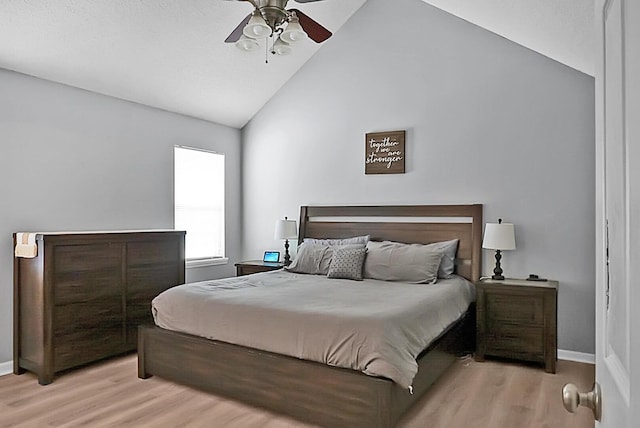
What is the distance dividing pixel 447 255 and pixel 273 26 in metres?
2.63

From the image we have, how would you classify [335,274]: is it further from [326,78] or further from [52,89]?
[52,89]

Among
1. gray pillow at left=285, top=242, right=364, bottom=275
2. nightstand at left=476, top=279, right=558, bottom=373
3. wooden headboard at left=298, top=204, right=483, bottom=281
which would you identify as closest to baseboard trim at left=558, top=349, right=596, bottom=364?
nightstand at left=476, top=279, right=558, bottom=373

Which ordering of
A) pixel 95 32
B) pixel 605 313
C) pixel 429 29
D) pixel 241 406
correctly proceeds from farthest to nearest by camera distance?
pixel 429 29
pixel 95 32
pixel 241 406
pixel 605 313

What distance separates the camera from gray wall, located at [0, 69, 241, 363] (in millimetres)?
3852

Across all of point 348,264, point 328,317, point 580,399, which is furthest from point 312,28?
point 580,399

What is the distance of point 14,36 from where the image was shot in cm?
351

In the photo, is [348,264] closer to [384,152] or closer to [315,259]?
[315,259]

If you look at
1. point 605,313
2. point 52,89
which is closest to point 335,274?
point 52,89

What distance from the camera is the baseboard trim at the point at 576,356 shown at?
13.4 feet

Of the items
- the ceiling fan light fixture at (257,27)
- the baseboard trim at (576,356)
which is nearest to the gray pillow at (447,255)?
the baseboard trim at (576,356)

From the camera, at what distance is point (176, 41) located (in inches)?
168

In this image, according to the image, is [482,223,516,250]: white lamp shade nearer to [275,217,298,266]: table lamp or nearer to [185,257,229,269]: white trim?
[275,217,298,266]: table lamp

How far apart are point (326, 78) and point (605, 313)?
→ 194 inches

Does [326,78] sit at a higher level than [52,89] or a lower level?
higher
